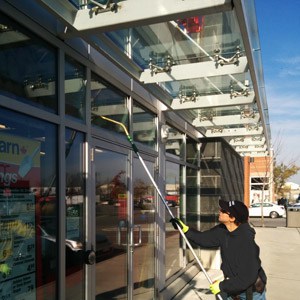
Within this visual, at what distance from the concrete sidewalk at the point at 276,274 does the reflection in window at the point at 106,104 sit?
11.8 feet

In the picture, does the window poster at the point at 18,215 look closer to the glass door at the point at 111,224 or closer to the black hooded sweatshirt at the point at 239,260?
the glass door at the point at 111,224

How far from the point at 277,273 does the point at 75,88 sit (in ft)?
22.2

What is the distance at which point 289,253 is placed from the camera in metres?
10.9

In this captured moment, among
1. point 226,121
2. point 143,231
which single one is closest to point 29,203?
point 143,231

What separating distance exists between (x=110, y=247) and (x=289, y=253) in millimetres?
8159

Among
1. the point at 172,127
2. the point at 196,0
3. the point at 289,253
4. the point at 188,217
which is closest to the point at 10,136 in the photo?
the point at 196,0

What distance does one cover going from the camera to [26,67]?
2.99m

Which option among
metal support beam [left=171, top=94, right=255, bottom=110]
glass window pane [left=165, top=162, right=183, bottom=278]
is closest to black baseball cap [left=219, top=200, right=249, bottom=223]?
metal support beam [left=171, top=94, right=255, bottom=110]

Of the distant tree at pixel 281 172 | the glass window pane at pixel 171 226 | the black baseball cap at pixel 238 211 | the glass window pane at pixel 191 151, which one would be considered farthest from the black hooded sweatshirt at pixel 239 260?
the distant tree at pixel 281 172

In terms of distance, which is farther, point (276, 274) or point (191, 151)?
point (191, 151)

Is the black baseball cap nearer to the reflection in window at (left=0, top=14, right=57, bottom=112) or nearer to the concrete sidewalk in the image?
the reflection in window at (left=0, top=14, right=57, bottom=112)

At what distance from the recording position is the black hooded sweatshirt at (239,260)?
3131mm

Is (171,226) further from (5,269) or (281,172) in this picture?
(281,172)

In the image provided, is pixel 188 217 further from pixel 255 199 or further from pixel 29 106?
pixel 255 199
